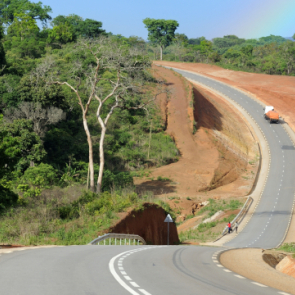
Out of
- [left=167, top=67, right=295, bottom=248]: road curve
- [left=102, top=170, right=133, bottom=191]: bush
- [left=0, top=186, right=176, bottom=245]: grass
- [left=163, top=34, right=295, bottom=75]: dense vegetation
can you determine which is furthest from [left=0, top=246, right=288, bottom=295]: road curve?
[left=163, top=34, right=295, bottom=75]: dense vegetation

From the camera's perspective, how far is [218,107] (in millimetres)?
90312

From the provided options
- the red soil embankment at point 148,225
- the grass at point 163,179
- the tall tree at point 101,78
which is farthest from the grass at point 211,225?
the tall tree at point 101,78

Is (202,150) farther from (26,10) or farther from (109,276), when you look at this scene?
(26,10)

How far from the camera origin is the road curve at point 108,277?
8398 millimetres

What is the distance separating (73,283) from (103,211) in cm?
1605

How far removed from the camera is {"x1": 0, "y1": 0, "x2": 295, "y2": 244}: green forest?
22.0 metres

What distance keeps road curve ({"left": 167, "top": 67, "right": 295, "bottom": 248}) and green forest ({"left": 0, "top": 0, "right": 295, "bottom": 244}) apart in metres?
9.75

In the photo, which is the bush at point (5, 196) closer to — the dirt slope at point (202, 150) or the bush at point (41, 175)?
the bush at point (41, 175)

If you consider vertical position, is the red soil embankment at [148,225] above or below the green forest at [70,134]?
below

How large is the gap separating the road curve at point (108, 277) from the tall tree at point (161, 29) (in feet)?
468

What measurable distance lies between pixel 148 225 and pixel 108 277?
20.1m

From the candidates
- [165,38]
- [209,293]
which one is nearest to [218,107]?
[165,38]

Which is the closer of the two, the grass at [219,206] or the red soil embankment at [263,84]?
the grass at [219,206]

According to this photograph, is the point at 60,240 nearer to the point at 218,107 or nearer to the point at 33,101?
the point at 33,101
